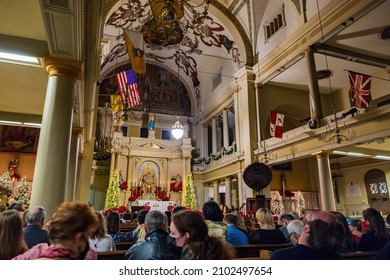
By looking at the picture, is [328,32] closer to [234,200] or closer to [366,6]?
[366,6]

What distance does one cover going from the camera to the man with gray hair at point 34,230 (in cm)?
254

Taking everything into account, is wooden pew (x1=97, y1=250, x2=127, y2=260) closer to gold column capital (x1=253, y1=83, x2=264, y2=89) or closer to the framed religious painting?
gold column capital (x1=253, y1=83, x2=264, y2=89)

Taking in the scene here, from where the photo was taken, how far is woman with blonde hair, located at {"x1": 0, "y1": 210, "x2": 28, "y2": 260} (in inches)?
69.5

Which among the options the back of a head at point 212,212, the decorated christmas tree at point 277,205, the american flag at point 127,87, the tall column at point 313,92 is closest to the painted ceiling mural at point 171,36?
the american flag at point 127,87

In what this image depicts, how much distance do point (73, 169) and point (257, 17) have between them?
32.3 ft

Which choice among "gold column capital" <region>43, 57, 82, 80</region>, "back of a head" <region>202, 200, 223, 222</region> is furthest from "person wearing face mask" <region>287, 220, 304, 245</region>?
"gold column capital" <region>43, 57, 82, 80</region>

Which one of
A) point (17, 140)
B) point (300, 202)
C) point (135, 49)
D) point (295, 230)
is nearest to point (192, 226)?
point (295, 230)

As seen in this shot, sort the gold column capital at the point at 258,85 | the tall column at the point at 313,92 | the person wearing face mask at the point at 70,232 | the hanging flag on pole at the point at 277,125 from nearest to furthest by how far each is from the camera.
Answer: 1. the person wearing face mask at the point at 70,232
2. the tall column at the point at 313,92
3. the hanging flag on pole at the point at 277,125
4. the gold column capital at the point at 258,85

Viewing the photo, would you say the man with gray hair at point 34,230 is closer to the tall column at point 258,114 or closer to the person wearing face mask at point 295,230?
the person wearing face mask at point 295,230

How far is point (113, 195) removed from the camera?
13969 millimetres

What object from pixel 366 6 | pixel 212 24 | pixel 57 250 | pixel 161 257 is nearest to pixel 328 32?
pixel 366 6

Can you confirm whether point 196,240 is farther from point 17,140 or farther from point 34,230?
point 17,140

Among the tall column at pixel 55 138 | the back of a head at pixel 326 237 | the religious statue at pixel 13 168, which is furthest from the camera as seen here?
the religious statue at pixel 13 168

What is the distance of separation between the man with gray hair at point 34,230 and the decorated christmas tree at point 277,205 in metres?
12.1
